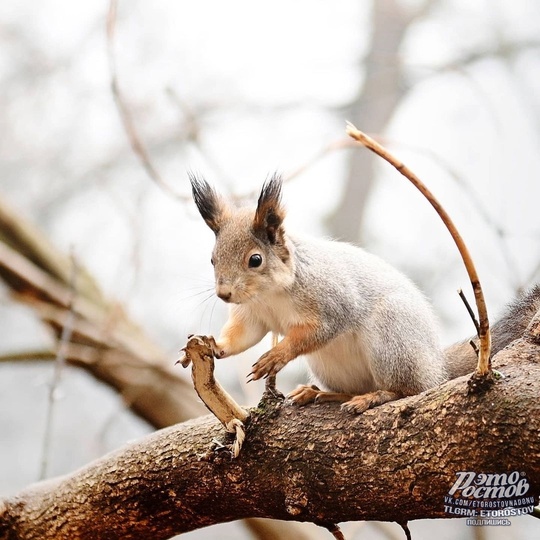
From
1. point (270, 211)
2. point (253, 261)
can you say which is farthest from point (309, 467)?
point (270, 211)

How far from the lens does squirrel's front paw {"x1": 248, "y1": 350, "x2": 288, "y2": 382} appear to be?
157cm

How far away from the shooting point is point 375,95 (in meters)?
3.34

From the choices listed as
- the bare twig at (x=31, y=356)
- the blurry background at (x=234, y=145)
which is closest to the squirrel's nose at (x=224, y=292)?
the blurry background at (x=234, y=145)

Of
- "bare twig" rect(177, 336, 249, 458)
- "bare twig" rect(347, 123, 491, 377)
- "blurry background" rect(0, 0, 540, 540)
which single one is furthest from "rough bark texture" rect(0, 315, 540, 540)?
"blurry background" rect(0, 0, 540, 540)

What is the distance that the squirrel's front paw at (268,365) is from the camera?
1.57 metres

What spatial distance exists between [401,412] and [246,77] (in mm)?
2623

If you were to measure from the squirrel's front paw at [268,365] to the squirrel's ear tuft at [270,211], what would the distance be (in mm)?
312

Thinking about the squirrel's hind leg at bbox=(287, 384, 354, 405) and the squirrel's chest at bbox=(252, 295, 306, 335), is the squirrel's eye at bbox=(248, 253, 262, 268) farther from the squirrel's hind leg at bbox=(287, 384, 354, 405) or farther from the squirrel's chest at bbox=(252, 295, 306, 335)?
the squirrel's hind leg at bbox=(287, 384, 354, 405)

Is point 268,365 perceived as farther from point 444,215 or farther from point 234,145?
point 234,145

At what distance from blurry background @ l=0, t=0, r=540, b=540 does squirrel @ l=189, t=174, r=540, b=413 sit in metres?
0.75

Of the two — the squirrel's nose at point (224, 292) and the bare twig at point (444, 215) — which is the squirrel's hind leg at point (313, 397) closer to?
the squirrel's nose at point (224, 292)

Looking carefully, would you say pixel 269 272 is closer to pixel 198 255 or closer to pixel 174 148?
pixel 198 255

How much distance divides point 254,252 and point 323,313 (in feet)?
0.76

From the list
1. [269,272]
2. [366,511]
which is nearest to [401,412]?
[366,511]
